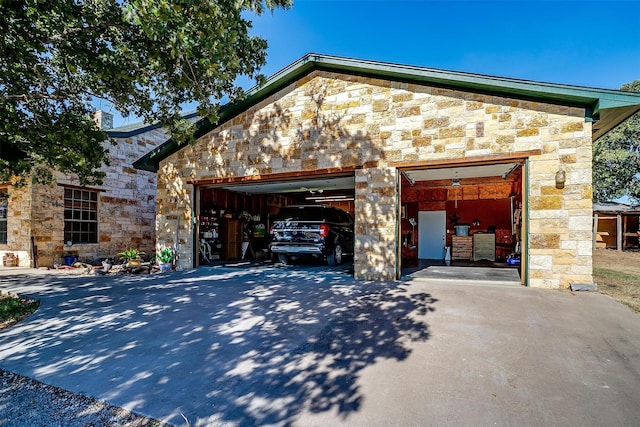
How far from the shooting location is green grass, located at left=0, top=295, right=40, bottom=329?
4.73 metres

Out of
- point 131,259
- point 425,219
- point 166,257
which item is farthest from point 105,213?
point 425,219

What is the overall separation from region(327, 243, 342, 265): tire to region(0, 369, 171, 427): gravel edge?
7978 mm

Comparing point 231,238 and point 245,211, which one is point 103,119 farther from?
point 231,238

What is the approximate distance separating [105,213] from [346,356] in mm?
12137

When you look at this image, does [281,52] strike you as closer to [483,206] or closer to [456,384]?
[483,206]

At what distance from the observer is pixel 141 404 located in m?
2.58

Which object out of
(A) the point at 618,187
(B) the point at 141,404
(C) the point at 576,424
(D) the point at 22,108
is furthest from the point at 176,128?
(A) the point at 618,187

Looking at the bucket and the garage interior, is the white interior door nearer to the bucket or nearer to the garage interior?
the garage interior

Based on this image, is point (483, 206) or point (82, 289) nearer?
point (82, 289)

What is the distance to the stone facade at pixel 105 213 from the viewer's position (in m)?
10.1

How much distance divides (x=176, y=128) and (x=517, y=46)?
1224cm

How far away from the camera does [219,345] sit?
12.3ft

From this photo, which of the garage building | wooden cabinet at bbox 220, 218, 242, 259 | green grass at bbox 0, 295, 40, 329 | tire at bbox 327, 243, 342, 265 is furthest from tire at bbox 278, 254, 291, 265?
green grass at bbox 0, 295, 40, 329

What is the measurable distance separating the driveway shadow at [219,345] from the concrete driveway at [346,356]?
0.06ft
